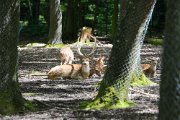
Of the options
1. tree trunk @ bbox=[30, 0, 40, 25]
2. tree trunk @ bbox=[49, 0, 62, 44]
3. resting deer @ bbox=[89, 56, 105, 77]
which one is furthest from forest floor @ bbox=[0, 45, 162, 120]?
tree trunk @ bbox=[30, 0, 40, 25]

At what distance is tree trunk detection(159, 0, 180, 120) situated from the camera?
4.80 m

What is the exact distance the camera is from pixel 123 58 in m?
9.52

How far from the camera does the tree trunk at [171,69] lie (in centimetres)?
480

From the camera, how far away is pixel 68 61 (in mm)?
16297

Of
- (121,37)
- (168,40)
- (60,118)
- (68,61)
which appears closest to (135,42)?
(121,37)

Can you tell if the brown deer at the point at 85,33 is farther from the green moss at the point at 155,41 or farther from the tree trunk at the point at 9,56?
the tree trunk at the point at 9,56

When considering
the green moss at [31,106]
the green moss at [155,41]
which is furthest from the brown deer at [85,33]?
the green moss at [31,106]

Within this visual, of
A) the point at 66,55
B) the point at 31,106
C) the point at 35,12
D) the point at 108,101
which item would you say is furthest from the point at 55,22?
the point at 108,101

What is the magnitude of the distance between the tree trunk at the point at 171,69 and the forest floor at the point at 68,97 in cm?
394

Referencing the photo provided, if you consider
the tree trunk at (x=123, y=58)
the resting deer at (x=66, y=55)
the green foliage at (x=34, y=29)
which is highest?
the tree trunk at (x=123, y=58)

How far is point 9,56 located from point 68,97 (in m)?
2.48

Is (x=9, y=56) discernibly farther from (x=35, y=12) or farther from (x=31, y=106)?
(x=35, y=12)

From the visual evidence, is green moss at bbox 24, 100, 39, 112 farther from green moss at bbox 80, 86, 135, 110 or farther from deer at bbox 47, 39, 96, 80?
deer at bbox 47, 39, 96, 80

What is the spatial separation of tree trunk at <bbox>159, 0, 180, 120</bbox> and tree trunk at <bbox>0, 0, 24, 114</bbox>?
4.71m
